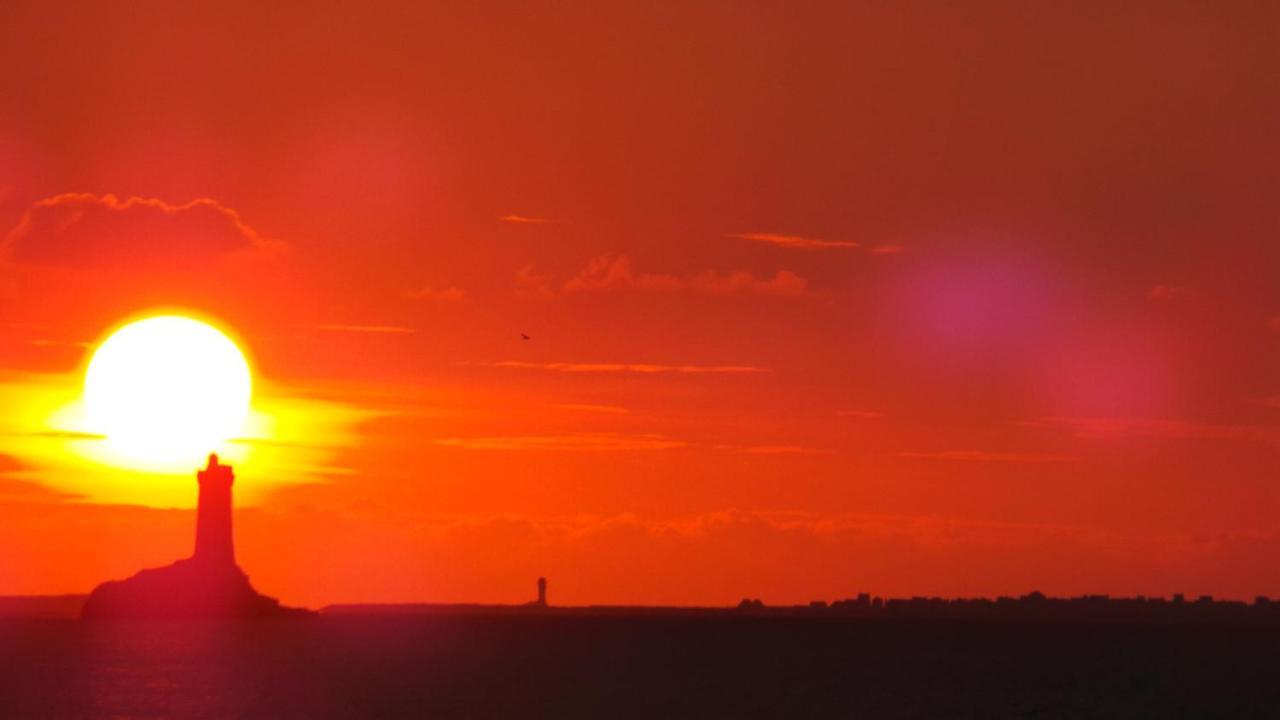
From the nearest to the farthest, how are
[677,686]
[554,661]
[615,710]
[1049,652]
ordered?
[615,710] < [677,686] < [554,661] < [1049,652]

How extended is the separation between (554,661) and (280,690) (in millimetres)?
44144

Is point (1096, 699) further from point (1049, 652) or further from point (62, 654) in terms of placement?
point (62, 654)

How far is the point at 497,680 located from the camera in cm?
12525

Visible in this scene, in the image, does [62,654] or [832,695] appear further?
[62,654]

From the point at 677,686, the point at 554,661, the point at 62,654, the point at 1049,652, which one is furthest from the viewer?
the point at 1049,652

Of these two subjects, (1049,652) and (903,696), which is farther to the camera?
(1049,652)

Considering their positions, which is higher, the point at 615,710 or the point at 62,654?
the point at 62,654

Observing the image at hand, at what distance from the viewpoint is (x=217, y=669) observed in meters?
143

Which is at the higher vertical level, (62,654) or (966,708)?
(62,654)

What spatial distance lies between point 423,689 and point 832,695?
23.3 m

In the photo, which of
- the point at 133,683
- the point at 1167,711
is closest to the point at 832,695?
the point at 1167,711

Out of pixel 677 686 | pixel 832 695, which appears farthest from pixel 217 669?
pixel 832 695

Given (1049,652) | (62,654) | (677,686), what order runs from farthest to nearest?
(1049,652)
(62,654)
(677,686)

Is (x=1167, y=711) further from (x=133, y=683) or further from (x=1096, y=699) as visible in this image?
(x=133, y=683)
